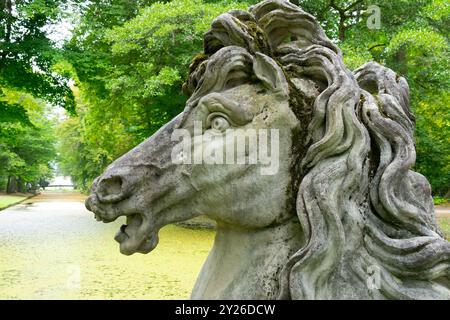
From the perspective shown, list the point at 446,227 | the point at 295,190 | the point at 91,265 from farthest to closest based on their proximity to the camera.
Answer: the point at 446,227 → the point at 91,265 → the point at 295,190

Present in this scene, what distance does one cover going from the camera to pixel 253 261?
1.91 m

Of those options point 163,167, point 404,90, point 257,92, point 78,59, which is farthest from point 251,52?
point 78,59

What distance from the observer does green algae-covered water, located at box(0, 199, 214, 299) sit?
8836mm

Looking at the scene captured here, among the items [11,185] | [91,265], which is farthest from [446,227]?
[11,185]

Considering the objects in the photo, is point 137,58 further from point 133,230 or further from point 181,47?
point 133,230

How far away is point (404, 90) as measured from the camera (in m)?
2.18

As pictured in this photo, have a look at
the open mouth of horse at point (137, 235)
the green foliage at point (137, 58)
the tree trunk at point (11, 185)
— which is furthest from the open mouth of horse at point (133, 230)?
the tree trunk at point (11, 185)

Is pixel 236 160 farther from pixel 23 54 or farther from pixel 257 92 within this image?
pixel 23 54

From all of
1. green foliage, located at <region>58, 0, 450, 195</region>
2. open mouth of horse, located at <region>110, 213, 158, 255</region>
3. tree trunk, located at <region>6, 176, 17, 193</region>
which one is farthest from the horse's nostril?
tree trunk, located at <region>6, 176, 17, 193</region>

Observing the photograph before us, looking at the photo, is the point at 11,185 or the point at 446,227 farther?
the point at 11,185

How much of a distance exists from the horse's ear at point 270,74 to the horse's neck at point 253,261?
1.68ft

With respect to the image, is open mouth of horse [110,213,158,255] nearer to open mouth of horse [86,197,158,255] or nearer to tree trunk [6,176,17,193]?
open mouth of horse [86,197,158,255]

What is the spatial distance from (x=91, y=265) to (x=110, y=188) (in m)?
10.4

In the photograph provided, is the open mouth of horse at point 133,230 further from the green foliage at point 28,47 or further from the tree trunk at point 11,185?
the tree trunk at point 11,185
